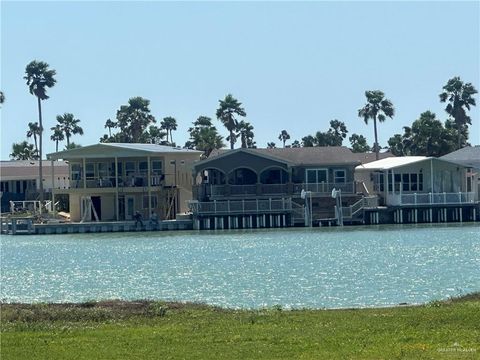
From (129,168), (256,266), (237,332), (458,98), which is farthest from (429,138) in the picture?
(237,332)

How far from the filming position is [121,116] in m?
127

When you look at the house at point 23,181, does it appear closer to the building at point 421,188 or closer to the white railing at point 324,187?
the white railing at point 324,187

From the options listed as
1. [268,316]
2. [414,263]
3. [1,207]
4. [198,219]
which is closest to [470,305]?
[268,316]

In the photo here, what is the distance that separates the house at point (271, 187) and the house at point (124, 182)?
3191 millimetres

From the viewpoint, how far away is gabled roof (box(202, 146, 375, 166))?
8438cm

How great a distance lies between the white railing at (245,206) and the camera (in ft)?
269

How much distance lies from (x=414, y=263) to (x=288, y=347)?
1129 inches

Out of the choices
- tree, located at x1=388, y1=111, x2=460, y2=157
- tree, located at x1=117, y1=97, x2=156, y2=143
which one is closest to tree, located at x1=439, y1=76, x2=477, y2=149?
tree, located at x1=388, y1=111, x2=460, y2=157

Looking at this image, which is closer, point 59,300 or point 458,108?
point 59,300

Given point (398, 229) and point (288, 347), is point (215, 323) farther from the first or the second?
point (398, 229)

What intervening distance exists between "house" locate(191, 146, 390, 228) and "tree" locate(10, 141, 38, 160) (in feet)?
184

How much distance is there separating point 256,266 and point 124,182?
40.6 metres

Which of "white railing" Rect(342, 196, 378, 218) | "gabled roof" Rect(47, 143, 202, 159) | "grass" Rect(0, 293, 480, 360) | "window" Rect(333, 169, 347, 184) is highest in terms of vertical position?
"gabled roof" Rect(47, 143, 202, 159)

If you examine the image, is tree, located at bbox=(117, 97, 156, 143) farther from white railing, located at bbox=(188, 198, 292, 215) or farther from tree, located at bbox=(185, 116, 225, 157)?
white railing, located at bbox=(188, 198, 292, 215)
